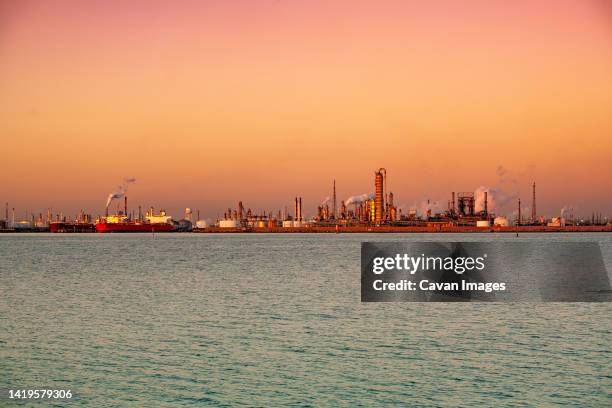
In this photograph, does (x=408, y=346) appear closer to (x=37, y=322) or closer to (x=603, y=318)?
(x=603, y=318)

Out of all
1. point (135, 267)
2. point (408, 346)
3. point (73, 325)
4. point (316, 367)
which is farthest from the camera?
point (135, 267)

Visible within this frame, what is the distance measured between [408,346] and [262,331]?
24.5ft

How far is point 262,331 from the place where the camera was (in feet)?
118

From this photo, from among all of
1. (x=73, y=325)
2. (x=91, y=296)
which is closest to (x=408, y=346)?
(x=73, y=325)

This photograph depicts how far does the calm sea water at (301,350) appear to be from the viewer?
23938 mm

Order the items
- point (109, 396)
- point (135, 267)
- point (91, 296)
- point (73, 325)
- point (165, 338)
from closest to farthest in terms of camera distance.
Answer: point (109, 396)
point (165, 338)
point (73, 325)
point (91, 296)
point (135, 267)

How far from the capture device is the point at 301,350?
30.7 meters

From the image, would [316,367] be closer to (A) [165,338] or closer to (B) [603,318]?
(A) [165,338]

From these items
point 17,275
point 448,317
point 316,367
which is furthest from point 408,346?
point 17,275

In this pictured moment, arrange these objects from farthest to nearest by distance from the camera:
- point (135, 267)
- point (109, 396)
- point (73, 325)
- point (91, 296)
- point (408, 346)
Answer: point (135, 267), point (91, 296), point (73, 325), point (408, 346), point (109, 396)

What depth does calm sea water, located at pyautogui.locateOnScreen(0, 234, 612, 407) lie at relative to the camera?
23.9 m

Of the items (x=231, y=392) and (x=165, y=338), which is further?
(x=165, y=338)

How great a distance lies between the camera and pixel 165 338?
3388 centimetres

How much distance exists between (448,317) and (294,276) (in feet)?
110
